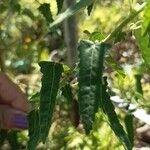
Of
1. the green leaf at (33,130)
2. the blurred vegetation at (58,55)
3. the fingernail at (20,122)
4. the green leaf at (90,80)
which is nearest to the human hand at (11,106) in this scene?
the fingernail at (20,122)

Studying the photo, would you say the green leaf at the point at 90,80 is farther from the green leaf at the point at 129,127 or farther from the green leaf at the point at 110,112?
the green leaf at the point at 129,127

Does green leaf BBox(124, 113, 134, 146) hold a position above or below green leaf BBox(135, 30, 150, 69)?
below

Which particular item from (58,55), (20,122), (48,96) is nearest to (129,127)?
(20,122)

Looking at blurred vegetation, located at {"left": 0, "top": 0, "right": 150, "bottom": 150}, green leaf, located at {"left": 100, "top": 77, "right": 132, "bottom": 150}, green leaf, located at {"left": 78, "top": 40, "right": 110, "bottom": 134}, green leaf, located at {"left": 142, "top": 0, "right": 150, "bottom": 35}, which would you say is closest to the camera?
green leaf, located at {"left": 142, "top": 0, "right": 150, "bottom": 35}

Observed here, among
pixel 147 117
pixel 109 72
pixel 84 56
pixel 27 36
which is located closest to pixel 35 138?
pixel 84 56

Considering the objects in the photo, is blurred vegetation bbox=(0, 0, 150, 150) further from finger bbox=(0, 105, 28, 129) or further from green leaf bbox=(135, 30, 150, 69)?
green leaf bbox=(135, 30, 150, 69)

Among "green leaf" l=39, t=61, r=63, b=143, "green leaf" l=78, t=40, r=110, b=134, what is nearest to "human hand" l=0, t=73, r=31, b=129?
"green leaf" l=39, t=61, r=63, b=143
